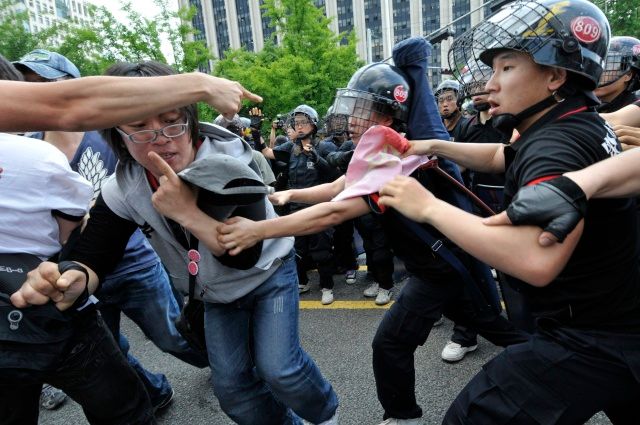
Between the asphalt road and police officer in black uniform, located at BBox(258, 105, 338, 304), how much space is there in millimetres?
772

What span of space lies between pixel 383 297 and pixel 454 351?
128cm

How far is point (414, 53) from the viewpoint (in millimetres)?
2275

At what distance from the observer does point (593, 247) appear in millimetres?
1270

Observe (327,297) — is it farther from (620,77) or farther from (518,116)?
(518,116)

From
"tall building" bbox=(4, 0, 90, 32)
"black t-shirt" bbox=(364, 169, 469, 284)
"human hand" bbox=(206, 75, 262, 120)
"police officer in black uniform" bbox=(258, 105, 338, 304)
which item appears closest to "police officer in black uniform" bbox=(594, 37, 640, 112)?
"black t-shirt" bbox=(364, 169, 469, 284)

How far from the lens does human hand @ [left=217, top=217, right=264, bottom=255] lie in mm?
1677

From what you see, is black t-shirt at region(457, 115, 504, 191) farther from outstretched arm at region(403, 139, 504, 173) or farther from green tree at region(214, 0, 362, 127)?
green tree at region(214, 0, 362, 127)

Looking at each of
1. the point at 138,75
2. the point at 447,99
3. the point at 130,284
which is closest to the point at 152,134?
the point at 138,75

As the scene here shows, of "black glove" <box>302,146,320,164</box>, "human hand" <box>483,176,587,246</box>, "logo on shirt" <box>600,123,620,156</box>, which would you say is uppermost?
"logo on shirt" <box>600,123,620,156</box>

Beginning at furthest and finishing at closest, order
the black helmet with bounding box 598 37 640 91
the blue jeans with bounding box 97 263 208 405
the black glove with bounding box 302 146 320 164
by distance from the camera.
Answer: the black glove with bounding box 302 146 320 164, the black helmet with bounding box 598 37 640 91, the blue jeans with bounding box 97 263 208 405

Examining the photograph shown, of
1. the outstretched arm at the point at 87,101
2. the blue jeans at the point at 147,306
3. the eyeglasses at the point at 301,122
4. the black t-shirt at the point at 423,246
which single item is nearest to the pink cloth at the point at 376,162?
the black t-shirt at the point at 423,246

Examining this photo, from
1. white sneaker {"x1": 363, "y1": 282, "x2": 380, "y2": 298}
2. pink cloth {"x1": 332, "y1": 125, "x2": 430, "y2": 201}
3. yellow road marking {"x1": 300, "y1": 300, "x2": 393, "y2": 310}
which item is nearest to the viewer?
pink cloth {"x1": 332, "y1": 125, "x2": 430, "y2": 201}

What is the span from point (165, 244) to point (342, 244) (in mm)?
3429

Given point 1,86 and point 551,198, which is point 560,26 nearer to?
point 551,198
